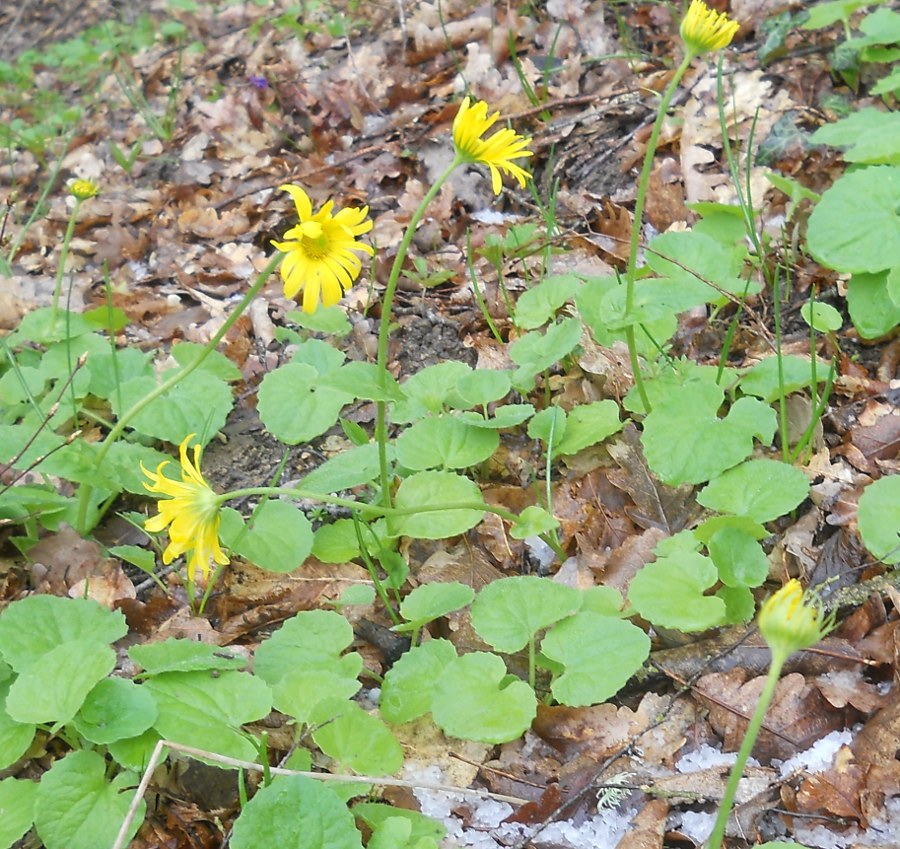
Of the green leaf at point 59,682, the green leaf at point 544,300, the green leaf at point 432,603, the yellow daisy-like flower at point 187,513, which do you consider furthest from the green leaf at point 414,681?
the green leaf at point 544,300

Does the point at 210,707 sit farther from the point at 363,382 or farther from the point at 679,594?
the point at 679,594

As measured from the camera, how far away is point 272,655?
5.48 feet

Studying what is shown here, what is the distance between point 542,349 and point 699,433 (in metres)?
0.46

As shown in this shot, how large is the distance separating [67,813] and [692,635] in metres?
1.17

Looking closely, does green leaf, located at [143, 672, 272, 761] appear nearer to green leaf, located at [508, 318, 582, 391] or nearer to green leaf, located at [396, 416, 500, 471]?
green leaf, located at [396, 416, 500, 471]

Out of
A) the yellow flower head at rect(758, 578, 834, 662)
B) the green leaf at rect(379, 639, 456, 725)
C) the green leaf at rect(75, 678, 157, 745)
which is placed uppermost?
the yellow flower head at rect(758, 578, 834, 662)

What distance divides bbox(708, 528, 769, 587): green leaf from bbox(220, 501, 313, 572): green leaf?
85cm

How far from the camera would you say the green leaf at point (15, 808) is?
140 cm

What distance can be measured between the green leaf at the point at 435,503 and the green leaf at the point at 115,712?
61cm

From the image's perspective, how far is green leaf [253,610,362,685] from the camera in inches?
64.6

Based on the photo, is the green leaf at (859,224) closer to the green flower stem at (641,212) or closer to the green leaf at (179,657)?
the green flower stem at (641,212)

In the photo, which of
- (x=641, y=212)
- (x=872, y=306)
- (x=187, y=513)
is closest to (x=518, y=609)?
(x=187, y=513)

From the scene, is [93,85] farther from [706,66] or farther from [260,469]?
[260,469]

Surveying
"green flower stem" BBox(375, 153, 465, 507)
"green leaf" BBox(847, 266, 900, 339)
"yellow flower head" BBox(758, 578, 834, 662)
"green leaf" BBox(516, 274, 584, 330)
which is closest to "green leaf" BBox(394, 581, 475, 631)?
"green flower stem" BBox(375, 153, 465, 507)
